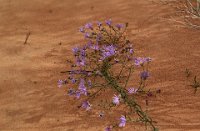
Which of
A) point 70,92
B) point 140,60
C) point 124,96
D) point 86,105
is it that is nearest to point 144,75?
point 124,96

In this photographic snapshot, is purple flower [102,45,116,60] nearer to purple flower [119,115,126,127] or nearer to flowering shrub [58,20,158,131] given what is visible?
flowering shrub [58,20,158,131]

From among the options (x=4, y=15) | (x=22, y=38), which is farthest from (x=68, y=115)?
(x=4, y=15)

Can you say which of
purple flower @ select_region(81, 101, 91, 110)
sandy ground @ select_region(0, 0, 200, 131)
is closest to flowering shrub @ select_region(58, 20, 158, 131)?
purple flower @ select_region(81, 101, 91, 110)

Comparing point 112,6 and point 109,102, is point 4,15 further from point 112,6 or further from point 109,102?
point 109,102

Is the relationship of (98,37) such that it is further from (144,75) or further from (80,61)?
(144,75)

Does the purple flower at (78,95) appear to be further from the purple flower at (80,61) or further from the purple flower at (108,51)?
the purple flower at (108,51)

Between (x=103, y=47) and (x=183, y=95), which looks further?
(x=103, y=47)

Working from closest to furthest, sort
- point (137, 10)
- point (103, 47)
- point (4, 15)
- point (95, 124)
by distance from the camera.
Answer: point (95, 124) → point (103, 47) → point (137, 10) → point (4, 15)
